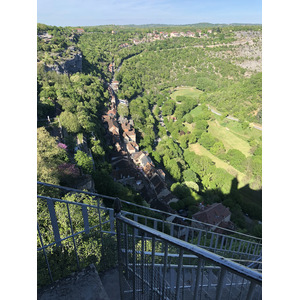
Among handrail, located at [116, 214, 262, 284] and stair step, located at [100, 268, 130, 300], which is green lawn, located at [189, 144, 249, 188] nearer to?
stair step, located at [100, 268, 130, 300]

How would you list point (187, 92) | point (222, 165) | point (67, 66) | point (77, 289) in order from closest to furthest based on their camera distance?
1. point (77, 289)
2. point (222, 165)
3. point (67, 66)
4. point (187, 92)

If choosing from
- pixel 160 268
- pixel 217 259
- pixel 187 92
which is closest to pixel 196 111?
pixel 187 92

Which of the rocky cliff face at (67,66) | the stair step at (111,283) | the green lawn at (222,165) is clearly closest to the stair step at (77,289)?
the stair step at (111,283)

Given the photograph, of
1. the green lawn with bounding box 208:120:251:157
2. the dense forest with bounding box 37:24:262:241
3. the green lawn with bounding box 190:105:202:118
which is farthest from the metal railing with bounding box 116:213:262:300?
the green lawn with bounding box 190:105:202:118

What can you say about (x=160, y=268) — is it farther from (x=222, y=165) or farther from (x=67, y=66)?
(x=67, y=66)

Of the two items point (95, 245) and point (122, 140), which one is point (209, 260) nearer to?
point (95, 245)

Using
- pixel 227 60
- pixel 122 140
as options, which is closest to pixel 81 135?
pixel 122 140
